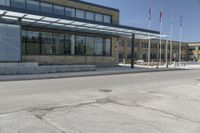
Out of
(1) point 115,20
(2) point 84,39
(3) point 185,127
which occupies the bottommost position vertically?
(3) point 185,127

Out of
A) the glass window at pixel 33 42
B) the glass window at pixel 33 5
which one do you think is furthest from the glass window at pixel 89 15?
the glass window at pixel 33 42

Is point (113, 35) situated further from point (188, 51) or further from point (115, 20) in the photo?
point (188, 51)

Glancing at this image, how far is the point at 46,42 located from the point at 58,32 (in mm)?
2015

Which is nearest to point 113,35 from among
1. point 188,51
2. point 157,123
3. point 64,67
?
point 64,67

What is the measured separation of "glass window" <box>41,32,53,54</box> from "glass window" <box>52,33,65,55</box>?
55cm

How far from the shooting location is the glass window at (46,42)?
82.8 ft

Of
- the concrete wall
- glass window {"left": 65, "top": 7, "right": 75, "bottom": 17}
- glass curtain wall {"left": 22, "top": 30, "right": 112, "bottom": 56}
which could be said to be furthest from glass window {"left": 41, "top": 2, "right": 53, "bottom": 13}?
glass curtain wall {"left": 22, "top": 30, "right": 112, "bottom": 56}

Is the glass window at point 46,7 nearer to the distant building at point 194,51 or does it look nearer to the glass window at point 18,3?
the glass window at point 18,3

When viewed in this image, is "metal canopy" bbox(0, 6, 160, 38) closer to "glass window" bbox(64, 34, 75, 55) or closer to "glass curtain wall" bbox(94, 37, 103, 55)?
"glass window" bbox(64, 34, 75, 55)

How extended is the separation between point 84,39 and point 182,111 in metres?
22.7

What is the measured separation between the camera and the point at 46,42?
25.5 metres

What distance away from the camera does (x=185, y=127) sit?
581 centimetres

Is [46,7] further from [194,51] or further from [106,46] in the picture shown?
[194,51]

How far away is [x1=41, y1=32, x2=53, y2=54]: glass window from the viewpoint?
25250 millimetres
